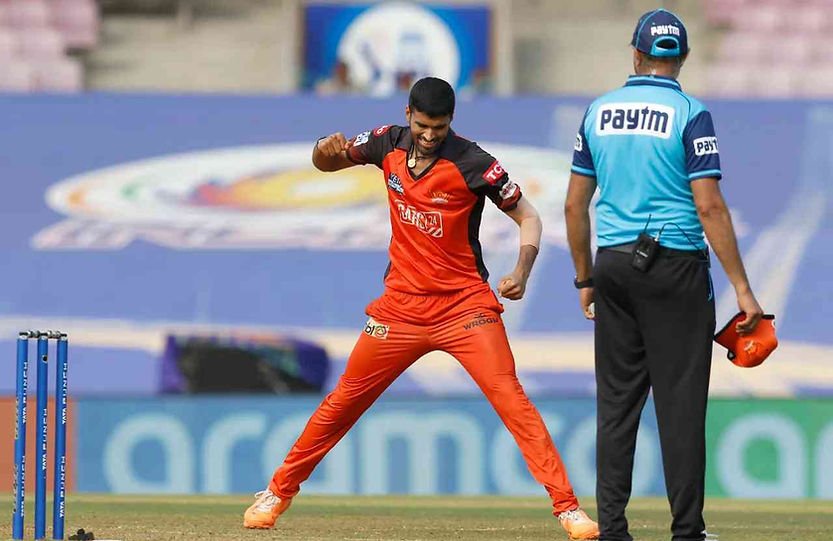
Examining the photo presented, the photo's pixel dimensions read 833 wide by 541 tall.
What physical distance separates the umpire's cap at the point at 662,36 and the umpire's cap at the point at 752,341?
87 centimetres

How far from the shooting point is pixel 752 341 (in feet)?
16.9

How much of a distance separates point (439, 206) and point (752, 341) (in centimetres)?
154

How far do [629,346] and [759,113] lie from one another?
9.92 meters

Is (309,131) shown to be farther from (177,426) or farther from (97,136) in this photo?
(177,426)

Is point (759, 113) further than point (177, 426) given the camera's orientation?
Yes

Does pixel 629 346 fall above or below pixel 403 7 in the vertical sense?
below

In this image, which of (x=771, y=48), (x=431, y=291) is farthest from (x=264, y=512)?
(x=771, y=48)

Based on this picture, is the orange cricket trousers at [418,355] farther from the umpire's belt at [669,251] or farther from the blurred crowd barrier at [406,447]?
the blurred crowd barrier at [406,447]

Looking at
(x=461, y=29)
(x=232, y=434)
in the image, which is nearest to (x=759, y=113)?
(x=461, y=29)

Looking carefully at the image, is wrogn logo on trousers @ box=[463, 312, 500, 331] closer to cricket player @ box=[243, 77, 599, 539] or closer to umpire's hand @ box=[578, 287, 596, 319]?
cricket player @ box=[243, 77, 599, 539]

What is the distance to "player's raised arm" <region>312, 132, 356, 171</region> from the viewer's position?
641cm

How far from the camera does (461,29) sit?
16469mm

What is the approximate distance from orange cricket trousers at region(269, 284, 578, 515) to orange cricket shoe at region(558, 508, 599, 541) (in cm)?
19

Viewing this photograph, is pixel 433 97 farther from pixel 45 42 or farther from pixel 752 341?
pixel 45 42
